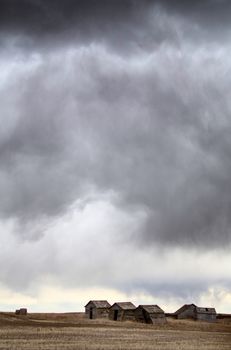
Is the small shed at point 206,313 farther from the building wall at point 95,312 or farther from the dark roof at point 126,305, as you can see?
the building wall at point 95,312

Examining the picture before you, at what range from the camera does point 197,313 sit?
92.2 meters

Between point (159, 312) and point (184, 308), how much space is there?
56.2ft

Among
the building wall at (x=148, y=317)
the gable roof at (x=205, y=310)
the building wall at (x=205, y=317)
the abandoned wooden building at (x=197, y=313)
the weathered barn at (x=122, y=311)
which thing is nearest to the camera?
the building wall at (x=148, y=317)

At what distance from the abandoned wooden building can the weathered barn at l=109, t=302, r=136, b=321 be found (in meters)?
15.8

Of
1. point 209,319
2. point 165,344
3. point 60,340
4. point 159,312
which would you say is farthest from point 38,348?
point 209,319

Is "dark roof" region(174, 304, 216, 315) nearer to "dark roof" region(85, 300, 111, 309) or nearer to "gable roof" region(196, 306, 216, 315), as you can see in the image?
"gable roof" region(196, 306, 216, 315)

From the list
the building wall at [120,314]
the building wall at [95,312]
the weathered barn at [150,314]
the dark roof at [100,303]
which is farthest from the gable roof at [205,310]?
the building wall at [95,312]

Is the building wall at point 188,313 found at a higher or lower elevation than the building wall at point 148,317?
higher

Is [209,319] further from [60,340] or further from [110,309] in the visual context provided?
[60,340]

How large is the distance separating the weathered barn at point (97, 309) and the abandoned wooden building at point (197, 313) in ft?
58.5

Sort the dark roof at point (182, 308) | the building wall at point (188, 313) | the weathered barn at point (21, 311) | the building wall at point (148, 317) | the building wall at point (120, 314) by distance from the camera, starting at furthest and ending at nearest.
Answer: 1. the dark roof at point (182, 308)
2. the building wall at point (188, 313)
3. the weathered barn at point (21, 311)
4. the building wall at point (120, 314)
5. the building wall at point (148, 317)

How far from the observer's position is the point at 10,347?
30.0m

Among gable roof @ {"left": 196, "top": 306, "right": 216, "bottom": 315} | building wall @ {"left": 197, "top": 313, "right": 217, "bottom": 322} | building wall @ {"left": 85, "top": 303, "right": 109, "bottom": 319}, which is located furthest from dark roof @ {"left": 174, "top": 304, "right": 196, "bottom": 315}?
building wall @ {"left": 85, "top": 303, "right": 109, "bottom": 319}

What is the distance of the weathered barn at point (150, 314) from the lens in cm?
7844
